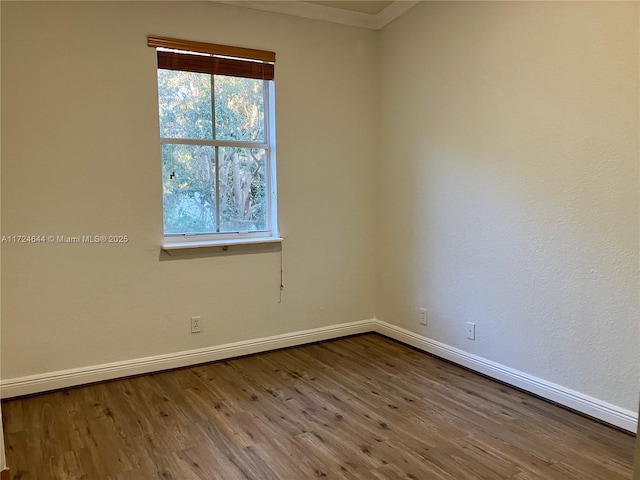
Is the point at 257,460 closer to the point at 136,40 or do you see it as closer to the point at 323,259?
the point at 323,259

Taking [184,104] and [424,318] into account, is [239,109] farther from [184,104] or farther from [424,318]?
[424,318]

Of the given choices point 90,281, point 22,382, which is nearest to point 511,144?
point 90,281

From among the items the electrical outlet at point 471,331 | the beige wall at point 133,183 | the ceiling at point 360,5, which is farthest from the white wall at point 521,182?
the beige wall at point 133,183

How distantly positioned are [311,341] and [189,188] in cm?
152

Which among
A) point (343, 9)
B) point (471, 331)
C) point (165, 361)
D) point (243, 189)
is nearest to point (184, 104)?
point (243, 189)

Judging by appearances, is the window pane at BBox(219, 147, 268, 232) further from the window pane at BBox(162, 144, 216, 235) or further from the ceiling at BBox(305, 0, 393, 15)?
the ceiling at BBox(305, 0, 393, 15)

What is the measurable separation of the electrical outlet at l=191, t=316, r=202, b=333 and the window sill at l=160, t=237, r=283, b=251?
1.69 ft

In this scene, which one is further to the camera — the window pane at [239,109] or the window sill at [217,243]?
the window pane at [239,109]

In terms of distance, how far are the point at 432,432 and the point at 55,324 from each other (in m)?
2.29

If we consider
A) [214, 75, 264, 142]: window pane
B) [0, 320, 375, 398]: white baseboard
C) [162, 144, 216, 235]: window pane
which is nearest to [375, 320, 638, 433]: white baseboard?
[0, 320, 375, 398]: white baseboard

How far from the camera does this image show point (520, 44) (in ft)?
9.12

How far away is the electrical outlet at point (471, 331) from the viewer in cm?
321

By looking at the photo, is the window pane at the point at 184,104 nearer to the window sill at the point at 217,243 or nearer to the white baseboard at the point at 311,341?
the window sill at the point at 217,243

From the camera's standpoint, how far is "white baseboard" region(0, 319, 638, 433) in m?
2.55
